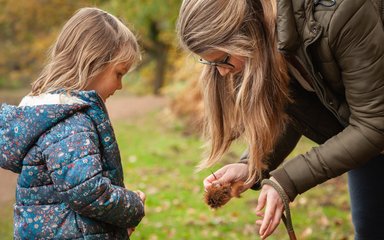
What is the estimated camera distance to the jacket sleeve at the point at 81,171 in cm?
215

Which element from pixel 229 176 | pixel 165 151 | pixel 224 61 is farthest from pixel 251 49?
pixel 165 151

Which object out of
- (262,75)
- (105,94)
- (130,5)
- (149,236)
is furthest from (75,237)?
(130,5)

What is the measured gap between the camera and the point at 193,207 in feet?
20.5

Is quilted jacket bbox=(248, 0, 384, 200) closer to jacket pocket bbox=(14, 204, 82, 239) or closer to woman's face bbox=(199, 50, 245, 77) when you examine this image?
woman's face bbox=(199, 50, 245, 77)

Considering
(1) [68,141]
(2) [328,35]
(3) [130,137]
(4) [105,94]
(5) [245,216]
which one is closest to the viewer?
(2) [328,35]

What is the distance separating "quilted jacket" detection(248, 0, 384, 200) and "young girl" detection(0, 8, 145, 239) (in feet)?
2.14

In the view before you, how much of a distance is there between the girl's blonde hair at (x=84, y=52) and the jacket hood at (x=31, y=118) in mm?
78

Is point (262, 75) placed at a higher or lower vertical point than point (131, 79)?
higher

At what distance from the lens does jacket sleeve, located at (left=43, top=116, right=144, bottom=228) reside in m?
2.15

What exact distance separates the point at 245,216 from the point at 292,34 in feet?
12.8

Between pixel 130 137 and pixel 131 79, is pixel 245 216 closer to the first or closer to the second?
pixel 130 137

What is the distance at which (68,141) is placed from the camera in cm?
217

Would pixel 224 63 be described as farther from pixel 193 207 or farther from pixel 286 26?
pixel 193 207

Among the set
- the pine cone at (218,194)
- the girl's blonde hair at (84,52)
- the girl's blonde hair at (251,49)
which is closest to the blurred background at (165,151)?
the girl's blonde hair at (84,52)
